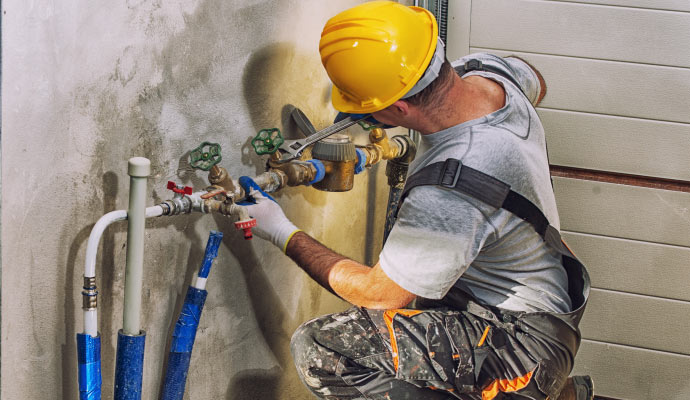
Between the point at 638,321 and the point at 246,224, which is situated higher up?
the point at 246,224

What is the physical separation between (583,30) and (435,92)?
1141 millimetres

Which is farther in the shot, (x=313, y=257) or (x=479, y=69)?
(x=479, y=69)

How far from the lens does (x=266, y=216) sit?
4.80 ft

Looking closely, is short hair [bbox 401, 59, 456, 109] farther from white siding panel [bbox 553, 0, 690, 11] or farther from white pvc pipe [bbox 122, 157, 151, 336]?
white siding panel [bbox 553, 0, 690, 11]

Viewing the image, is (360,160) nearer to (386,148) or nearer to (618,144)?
(386,148)

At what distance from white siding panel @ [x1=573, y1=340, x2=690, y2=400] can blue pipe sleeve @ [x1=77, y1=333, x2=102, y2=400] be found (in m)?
1.89

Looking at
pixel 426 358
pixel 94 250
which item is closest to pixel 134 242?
pixel 94 250

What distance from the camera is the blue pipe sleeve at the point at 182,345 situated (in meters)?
1.33

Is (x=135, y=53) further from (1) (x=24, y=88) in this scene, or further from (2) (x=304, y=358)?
(2) (x=304, y=358)

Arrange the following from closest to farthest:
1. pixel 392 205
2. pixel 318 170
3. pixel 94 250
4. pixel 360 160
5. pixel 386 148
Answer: pixel 94 250 → pixel 318 170 → pixel 360 160 → pixel 386 148 → pixel 392 205

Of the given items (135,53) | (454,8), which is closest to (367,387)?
(135,53)

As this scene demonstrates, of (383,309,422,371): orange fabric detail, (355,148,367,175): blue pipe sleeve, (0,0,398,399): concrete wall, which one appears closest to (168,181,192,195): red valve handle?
(0,0,398,399): concrete wall

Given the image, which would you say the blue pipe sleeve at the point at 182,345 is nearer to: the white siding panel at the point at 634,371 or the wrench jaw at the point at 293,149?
the wrench jaw at the point at 293,149

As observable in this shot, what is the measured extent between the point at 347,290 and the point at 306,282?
20.2 inches
